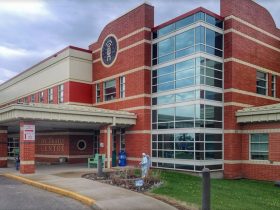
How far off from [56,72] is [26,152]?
14.8 meters

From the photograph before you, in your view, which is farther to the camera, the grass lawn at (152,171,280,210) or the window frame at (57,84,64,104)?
the window frame at (57,84,64,104)

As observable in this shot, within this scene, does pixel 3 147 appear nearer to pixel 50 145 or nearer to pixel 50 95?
pixel 50 145

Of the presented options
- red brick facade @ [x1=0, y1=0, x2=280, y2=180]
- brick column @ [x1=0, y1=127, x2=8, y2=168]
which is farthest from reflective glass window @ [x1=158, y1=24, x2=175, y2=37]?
brick column @ [x1=0, y1=127, x2=8, y2=168]

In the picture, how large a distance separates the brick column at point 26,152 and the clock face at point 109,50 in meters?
10.8

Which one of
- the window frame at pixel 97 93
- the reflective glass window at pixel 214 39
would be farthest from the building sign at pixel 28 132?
the reflective glass window at pixel 214 39

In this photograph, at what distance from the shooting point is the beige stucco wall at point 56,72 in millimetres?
31359

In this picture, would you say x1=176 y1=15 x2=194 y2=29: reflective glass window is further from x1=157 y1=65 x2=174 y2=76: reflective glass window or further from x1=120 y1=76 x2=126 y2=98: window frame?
x1=120 y1=76 x2=126 y2=98: window frame

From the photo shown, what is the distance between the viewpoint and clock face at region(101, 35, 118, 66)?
93.8ft

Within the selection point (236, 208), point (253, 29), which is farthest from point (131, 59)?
point (236, 208)

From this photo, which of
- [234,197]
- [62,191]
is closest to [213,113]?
[234,197]

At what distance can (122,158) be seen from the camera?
1004 inches

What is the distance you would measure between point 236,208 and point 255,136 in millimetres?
11634

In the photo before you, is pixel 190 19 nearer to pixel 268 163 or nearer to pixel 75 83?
pixel 268 163

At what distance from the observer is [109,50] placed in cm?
2933
